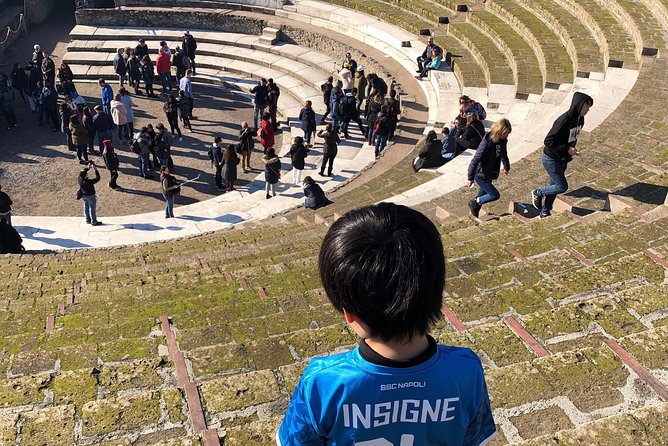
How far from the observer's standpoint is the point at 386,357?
2.14m

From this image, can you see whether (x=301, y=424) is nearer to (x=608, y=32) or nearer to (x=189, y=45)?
(x=608, y=32)

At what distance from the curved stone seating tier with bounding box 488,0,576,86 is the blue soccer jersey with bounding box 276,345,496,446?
1329 centimetres

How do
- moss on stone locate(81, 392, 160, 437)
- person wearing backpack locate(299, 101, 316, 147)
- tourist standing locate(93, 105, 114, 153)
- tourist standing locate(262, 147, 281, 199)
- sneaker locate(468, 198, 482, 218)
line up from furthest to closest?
1. person wearing backpack locate(299, 101, 316, 147)
2. tourist standing locate(93, 105, 114, 153)
3. tourist standing locate(262, 147, 281, 199)
4. sneaker locate(468, 198, 482, 218)
5. moss on stone locate(81, 392, 160, 437)

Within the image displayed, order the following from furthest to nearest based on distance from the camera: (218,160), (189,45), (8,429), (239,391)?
(189,45)
(218,160)
(239,391)
(8,429)

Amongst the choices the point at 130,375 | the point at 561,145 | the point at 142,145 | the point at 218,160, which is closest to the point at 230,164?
the point at 218,160

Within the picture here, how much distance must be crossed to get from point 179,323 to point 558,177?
5216 mm

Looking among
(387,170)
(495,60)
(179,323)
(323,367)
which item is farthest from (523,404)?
(495,60)

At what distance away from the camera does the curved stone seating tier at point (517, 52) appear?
1497 cm

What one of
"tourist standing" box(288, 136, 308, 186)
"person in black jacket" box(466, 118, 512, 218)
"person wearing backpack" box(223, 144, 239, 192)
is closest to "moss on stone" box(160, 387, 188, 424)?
"person in black jacket" box(466, 118, 512, 218)

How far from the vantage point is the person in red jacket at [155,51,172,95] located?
19078 millimetres

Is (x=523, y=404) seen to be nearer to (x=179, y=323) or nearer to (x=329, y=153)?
→ (x=179, y=323)

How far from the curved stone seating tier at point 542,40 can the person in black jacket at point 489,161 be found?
656 centimetres

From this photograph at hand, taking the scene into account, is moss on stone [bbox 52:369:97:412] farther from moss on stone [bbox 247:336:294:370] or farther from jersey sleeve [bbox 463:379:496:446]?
jersey sleeve [bbox 463:379:496:446]

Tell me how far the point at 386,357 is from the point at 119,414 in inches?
93.8
